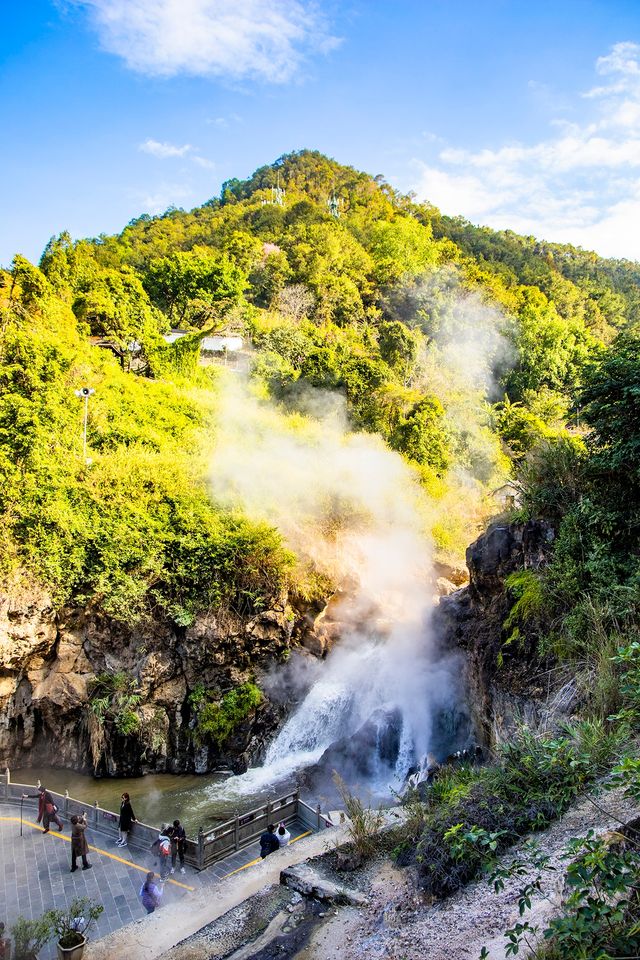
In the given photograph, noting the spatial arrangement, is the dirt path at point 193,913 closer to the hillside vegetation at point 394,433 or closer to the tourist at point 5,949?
the tourist at point 5,949

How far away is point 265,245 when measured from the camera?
168ft

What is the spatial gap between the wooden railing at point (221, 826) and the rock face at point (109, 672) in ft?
12.3

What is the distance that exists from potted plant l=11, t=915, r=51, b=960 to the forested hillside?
10010mm

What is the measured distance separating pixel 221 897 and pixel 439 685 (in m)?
8.82

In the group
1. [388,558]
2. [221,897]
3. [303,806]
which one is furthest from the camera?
[388,558]

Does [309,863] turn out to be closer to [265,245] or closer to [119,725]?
[119,725]

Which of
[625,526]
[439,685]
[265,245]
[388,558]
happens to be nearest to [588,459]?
[625,526]

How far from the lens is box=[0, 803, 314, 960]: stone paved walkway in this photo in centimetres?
1031

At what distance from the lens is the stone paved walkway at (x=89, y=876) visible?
10.3m

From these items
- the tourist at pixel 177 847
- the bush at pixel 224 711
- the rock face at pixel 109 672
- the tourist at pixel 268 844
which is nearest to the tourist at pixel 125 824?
the tourist at pixel 177 847

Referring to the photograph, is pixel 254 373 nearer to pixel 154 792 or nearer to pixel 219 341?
pixel 219 341

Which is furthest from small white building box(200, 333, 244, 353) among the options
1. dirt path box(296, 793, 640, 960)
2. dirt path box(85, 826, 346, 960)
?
dirt path box(296, 793, 640, 960)

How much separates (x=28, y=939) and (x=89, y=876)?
3225 mm

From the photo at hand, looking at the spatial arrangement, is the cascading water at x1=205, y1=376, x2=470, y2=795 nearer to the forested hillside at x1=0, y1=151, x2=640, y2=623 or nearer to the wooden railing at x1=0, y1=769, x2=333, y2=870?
the forested hillside at x1=0, y1=151, x2=640, y2=623
